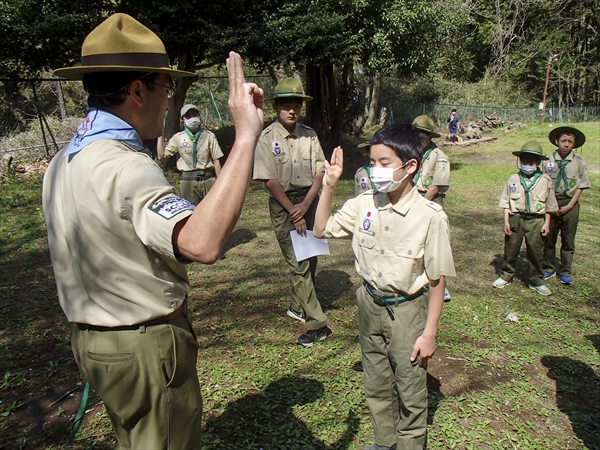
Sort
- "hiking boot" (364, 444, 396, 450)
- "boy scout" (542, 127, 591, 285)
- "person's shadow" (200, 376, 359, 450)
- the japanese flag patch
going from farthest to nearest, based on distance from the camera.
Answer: "boy scout" (542, 127, 591, 285), "person's shadow" (200, 376, 359, 450), "hiking boot" (364, 444, 396, 450), the japanese flag patch

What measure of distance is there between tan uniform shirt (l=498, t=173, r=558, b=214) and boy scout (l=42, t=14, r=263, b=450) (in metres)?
4.49

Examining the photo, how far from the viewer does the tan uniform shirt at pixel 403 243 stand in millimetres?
2439

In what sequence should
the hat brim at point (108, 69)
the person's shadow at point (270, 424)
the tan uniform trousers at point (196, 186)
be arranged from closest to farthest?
the hat brim at point (108, 69) < the person's shadow at point (270, 424) < the tan uniform trousers at point (196, 186)

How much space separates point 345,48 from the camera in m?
10.2

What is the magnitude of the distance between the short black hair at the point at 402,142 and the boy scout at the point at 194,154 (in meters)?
4.34

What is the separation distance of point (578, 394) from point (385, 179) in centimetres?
245

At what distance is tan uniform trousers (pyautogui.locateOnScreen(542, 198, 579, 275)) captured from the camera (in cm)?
568

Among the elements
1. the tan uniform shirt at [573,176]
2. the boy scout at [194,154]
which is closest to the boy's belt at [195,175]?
the boy scout at [194,154]

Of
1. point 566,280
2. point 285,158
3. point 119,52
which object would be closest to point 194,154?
point 285,158

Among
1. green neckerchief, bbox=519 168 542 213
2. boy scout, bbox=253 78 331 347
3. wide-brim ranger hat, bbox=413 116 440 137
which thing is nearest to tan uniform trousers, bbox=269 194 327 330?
boy scout, bbox=253 78 331 347

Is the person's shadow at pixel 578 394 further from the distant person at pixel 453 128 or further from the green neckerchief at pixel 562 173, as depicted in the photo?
the distant person at pixel 453 128

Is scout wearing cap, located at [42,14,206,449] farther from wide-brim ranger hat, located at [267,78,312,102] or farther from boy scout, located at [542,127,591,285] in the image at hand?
boy scout, located at [542,127,591,285]

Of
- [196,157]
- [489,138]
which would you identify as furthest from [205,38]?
[489,138]

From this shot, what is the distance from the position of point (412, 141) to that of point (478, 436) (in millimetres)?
1982
